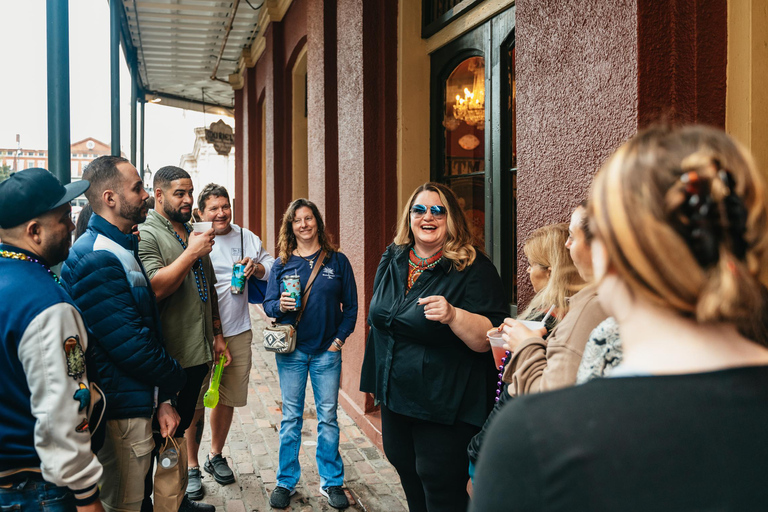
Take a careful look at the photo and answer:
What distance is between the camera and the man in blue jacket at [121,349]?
102 inches

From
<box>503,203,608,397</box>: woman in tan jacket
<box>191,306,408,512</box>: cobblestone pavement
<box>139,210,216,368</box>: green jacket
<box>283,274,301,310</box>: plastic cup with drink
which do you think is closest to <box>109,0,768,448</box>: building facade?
<box>191,306,408,512</box>: cobblestone pavement

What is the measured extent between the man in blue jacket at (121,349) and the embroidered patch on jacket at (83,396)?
55 centimetres

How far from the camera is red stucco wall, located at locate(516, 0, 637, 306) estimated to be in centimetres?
249

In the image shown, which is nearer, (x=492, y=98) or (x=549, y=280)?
(x=549, y=280)

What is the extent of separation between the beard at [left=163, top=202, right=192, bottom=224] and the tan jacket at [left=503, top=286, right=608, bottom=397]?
263 centimetres

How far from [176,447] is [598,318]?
2220 mm

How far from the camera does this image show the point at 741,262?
824 mm

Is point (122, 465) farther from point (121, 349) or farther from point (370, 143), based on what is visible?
point (370, 143)

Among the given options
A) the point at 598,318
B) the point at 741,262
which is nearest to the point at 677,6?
the point at 598,318

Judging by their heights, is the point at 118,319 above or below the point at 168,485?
above

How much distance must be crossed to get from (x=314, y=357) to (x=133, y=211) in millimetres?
1592

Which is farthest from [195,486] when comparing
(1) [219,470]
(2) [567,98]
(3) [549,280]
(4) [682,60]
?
(4) [682,60]

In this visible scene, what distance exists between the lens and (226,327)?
14.3ft

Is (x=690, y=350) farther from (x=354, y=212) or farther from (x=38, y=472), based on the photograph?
(x=354, y=212)
